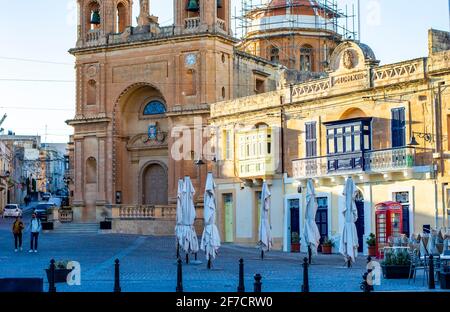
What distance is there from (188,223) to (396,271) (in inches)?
362

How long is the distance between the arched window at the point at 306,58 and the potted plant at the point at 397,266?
39.7 meters

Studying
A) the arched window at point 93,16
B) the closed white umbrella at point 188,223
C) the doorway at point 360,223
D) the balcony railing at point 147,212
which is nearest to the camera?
the closed white umbrella at point 188,223

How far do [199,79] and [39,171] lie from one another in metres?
80.6

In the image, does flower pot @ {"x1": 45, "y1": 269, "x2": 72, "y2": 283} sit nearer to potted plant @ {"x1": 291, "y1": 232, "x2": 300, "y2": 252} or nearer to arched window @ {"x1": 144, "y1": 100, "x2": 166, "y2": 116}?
potted plant @ {"x1": 291, "y1": 232, "x2": 300, "y2": 252}

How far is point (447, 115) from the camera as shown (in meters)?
34.2

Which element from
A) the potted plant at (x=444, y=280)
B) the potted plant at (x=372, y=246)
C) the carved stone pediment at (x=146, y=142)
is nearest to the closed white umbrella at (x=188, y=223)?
the potted plant at (x=372, y=246)

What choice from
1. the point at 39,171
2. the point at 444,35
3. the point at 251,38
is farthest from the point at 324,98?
the point at 39,171

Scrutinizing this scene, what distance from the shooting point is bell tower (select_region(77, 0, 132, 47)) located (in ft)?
187

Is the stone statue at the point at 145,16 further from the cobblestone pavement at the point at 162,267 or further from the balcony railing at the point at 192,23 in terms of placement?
the cobblestone pavement at the point at 162,267

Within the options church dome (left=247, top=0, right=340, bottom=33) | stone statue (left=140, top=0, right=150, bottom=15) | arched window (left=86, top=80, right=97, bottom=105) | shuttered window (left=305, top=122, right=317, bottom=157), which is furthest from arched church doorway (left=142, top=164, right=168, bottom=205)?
shuttered window (left=305, top=122, right=317, bottom=157)

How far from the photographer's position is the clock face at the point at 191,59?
53.1 meters

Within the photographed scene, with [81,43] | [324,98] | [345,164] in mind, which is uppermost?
[81,43]

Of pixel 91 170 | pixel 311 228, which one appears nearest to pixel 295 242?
pixel 311 228
